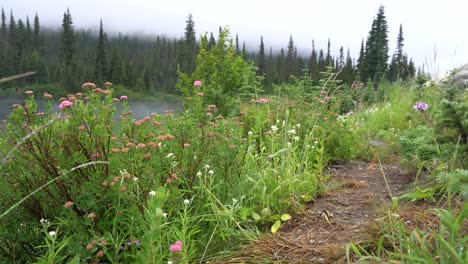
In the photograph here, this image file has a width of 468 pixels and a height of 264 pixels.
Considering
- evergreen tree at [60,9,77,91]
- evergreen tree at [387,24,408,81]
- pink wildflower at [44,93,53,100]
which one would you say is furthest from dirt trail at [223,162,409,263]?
evergreen tree at [60,9,77,91]

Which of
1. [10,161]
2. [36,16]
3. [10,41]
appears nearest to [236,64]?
[10,161]

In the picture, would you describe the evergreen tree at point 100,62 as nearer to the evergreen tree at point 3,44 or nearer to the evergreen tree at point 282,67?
the evergreen tree at point 3,44

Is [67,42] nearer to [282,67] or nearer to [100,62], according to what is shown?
[100,62]

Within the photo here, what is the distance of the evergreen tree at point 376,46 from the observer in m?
50.6

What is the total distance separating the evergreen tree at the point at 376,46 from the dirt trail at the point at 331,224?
5041 centimetres

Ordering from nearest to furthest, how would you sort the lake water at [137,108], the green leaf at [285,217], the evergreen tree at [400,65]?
the green leaf at [285,217]
the lake water at [137,108]
the evergreen tree at [400,65]

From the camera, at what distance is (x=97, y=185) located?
2.25m

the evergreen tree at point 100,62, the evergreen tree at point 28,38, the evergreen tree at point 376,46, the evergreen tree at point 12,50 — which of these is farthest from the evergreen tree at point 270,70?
the evergreen tree at point 28,38

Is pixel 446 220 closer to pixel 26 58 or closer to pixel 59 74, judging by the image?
pixel 59 74

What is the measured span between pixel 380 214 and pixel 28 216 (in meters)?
2.28

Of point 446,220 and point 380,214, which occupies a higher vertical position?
point 446,220

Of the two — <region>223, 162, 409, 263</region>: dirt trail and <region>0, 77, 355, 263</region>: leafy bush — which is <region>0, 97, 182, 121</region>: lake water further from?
<region>223, 162, 409, 263</region>: dirt trail

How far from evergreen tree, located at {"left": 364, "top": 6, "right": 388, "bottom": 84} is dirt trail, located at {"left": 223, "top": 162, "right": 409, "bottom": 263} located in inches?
1984

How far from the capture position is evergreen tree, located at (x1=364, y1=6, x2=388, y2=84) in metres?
50.6
